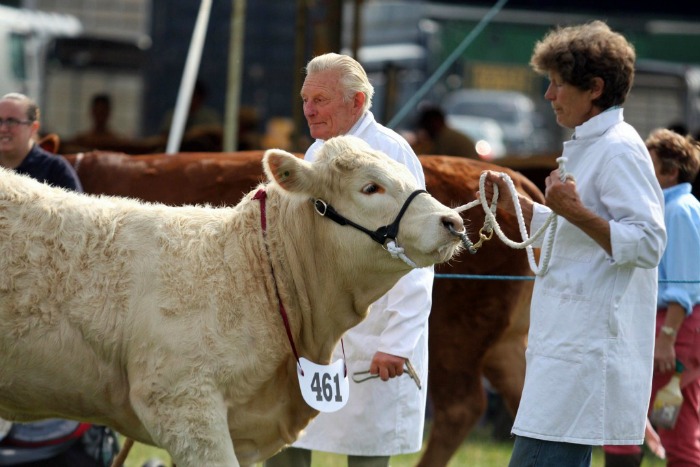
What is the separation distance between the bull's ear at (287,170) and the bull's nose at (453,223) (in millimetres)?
486

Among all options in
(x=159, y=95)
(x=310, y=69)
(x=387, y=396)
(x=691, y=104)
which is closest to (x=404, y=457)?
(x=387, y=396)

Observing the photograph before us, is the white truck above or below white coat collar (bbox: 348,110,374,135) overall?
below

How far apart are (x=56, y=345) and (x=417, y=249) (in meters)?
1.18

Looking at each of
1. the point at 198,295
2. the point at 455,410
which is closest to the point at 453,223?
the point at 198,295

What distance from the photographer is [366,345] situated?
15.2 feet

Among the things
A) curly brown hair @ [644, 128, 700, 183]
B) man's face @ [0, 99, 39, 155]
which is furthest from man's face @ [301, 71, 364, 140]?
curly brown hair @ [644, 128, 700, 183]

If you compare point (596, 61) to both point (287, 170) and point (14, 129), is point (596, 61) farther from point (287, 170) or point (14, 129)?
point (14, 129)

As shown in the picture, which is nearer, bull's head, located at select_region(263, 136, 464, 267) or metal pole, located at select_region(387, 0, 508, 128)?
bull's head, located at select_region(263, 136, 464, 267)

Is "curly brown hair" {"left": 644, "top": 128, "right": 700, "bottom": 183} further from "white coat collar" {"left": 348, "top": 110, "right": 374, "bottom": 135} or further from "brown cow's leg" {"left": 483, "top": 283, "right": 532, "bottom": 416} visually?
"white coat collar" {"left": 348, "top": 110, "right": 374, "bottom": 135}

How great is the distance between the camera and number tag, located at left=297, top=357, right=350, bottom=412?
13.4ft

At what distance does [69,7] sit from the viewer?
2258 centimetres

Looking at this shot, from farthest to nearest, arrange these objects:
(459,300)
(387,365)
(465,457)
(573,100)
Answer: (465,457)
(459,300)
(387,365)
(573,100)

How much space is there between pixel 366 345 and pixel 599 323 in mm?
1064

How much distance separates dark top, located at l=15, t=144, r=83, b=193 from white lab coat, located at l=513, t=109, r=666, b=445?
2.77 metres
